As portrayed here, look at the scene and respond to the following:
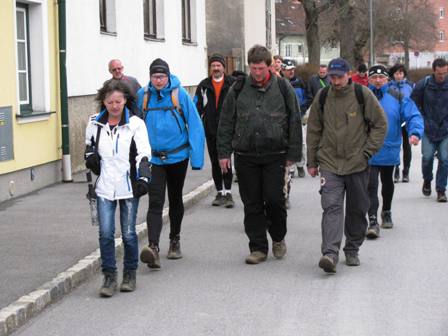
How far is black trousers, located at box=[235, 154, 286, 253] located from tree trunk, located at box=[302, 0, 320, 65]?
119 ft

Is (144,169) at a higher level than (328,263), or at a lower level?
higher

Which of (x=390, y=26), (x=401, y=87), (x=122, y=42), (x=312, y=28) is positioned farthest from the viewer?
(x=390, y=26)

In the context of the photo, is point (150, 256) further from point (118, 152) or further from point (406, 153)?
point (406, 153)

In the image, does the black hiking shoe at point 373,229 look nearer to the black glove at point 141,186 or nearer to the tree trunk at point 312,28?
the black glove at point 141,186

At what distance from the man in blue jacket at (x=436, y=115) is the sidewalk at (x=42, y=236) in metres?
3.34

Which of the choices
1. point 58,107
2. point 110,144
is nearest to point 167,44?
point 58,107

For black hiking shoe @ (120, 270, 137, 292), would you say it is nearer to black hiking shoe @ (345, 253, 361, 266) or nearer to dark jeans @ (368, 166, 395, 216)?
black hiking shoe @ (345, 253, 361, 266)

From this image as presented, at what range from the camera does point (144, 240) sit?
31.5ft

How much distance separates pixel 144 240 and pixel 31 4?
4932mm

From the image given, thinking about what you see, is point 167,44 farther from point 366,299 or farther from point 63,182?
point 366,299

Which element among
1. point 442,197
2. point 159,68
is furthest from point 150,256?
point 442,197

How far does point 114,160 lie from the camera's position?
7.04 m

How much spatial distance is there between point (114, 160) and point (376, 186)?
3517mm

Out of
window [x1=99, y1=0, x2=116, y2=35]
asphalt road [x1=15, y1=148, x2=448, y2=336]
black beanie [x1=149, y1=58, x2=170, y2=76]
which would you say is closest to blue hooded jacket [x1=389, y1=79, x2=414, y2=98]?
asphalt road [x1=15, y1=148, x2=448, y2=336]
